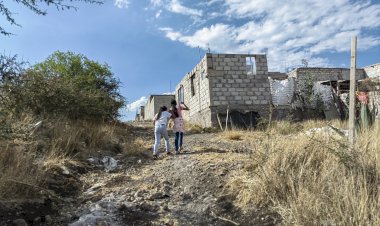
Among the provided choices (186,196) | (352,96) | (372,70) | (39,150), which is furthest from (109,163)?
(372,70)

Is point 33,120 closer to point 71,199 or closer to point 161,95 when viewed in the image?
point 71,199

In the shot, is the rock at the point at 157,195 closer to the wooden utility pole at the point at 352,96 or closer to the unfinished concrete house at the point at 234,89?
the wooden utility pole at the point at 352,96

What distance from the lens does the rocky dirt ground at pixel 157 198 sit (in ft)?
17.9

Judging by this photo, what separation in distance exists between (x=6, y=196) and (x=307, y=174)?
4078mm

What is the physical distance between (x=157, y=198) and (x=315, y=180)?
8.18ft

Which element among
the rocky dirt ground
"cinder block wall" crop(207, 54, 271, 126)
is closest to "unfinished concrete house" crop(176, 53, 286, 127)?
"cinder block wall" crop(207, 54, 271, 126)

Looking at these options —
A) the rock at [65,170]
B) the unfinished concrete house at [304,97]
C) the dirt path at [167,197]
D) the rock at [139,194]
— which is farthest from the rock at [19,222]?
the unfinished concrete house at [304,97]

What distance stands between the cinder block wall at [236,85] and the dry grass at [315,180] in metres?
11.2

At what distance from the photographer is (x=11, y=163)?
21.1 feet

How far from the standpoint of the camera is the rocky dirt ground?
5465mm

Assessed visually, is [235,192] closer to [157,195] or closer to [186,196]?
[186,196]

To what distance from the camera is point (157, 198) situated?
253 inches

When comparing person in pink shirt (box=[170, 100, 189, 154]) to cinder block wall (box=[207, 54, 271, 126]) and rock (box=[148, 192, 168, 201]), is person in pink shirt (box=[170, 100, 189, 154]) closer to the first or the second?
rock (box=[148, 192, 168, 201])

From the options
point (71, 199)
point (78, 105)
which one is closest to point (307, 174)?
point (71, 199)
